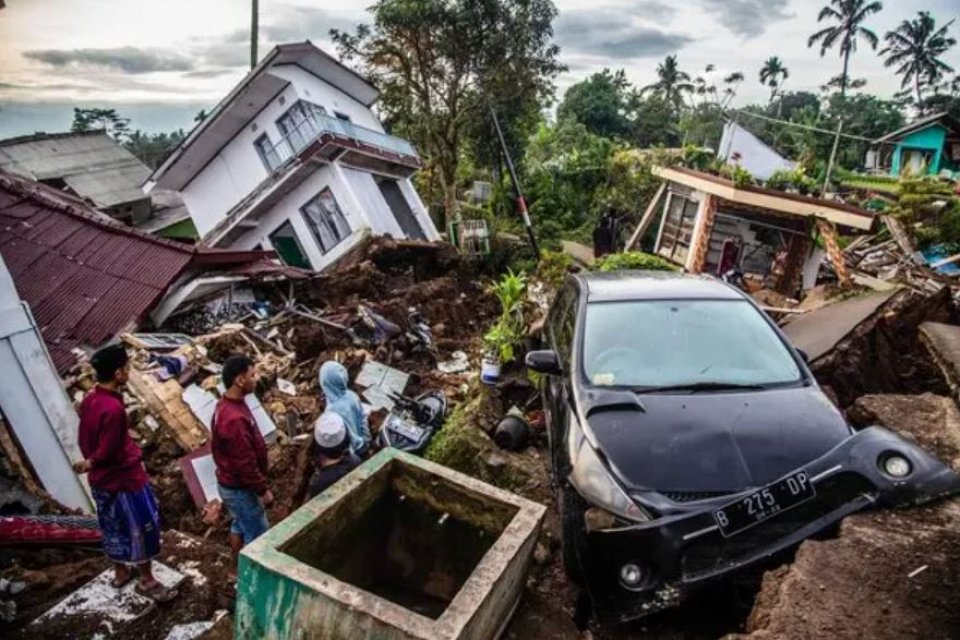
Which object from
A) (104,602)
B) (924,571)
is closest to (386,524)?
(104,602)

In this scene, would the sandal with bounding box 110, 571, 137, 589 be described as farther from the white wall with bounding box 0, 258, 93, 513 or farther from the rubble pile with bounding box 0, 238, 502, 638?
the white wall with bounding box 0, 258, 93, 513

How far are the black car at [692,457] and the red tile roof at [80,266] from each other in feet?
24.5

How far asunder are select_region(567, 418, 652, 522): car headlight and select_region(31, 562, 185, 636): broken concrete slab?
2839mm

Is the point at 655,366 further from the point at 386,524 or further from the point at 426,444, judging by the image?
the point at 426,444

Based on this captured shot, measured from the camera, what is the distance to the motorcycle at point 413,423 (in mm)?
5809

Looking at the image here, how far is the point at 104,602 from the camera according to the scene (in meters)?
3.62

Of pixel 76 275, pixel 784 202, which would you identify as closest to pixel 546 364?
pixel 76 275

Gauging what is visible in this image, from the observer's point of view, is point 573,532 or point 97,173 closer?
point 573,532

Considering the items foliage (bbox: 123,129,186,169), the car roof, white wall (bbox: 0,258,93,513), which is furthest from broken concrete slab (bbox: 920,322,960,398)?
foliage (bbox: 123,129,186,169)

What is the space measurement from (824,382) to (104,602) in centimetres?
630

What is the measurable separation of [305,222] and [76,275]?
8.39 metres

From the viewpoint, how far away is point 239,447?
3.84m

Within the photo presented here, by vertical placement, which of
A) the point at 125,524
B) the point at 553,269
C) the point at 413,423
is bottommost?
the point at 413,423

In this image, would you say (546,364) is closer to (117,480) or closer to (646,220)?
(117,480)
